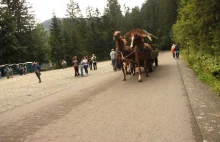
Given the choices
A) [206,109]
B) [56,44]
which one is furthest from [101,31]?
[206,109]

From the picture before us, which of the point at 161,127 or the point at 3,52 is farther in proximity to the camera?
the point at 3,52

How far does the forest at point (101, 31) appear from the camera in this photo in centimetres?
1438

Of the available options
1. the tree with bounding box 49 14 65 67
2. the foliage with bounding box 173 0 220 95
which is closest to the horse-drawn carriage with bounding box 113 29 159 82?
the foliage with bounding box 173 0 220 95

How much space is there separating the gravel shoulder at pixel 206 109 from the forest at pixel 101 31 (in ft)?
2.34

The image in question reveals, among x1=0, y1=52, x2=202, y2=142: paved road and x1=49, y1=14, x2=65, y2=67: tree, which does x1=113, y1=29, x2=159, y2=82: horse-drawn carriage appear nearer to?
x1=0, y1=52, x2=202, y2=142: paved road

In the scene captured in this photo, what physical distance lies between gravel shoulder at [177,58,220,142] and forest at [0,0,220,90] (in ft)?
2.34

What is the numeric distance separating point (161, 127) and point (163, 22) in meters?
70.6

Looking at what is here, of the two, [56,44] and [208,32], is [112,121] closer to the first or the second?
[208,32]

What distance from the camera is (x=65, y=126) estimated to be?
6016 millimetres

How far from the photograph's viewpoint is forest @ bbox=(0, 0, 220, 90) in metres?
14.4

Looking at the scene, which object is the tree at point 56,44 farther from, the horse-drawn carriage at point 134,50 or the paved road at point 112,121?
the paved road at point 112,121

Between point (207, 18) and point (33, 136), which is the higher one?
point (207, 18)

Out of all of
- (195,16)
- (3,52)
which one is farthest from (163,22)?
(195,16)

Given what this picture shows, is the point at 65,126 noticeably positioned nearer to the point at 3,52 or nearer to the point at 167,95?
the point at 167,95
